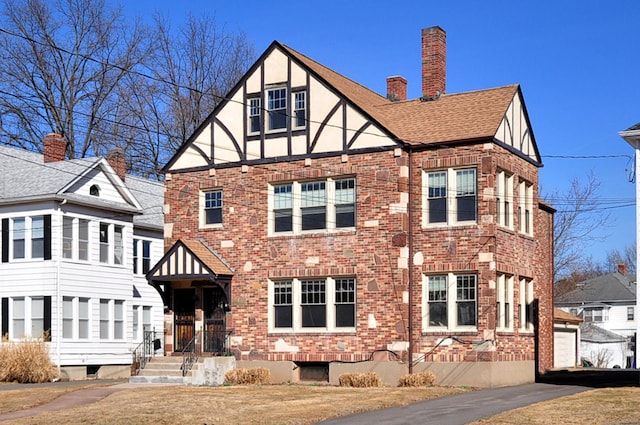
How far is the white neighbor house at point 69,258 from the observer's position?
37.6 metres

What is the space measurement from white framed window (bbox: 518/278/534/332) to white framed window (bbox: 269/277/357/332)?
223 inches

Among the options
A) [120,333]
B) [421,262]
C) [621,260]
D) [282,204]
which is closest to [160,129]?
[120,333]

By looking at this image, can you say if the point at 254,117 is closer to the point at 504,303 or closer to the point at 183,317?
the point at 183,317

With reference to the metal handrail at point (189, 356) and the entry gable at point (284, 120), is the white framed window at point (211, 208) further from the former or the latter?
the metal handrail at point (189, 356)

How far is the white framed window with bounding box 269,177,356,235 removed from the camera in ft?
104

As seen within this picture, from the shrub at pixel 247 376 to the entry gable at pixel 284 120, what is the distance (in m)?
7.06

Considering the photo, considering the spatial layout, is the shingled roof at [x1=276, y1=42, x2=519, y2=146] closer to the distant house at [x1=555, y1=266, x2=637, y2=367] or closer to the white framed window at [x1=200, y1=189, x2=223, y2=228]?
the white framed window at [x1=200, y1=189, x2=223, y2=228]

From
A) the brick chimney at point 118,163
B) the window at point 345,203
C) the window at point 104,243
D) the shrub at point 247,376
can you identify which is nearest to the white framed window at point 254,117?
the window at point 345,203

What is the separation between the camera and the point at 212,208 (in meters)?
34.3

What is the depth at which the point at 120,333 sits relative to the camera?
41.3 meters

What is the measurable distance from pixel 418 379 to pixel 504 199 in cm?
655

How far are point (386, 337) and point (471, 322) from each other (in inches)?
106

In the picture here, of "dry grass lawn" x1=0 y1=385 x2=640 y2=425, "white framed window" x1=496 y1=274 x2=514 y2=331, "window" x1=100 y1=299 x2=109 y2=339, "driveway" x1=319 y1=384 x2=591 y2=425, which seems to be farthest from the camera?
"window" x1=100 y1=299 x2=109 y2=339

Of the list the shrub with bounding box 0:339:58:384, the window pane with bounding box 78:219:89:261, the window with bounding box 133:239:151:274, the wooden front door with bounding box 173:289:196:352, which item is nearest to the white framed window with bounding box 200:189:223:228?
the wooden front door with bounding box 173:289:196:352
